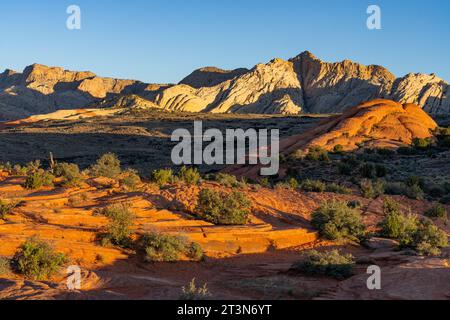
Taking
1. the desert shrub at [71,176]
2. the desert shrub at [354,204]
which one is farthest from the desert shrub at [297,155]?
the desert shrub at [71,176]

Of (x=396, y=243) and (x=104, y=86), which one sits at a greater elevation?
(x=104, y=86)

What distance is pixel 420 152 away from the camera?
30.9 m

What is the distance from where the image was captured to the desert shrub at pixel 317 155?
95.0 feet

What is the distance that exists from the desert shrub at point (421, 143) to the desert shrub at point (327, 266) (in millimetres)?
24191

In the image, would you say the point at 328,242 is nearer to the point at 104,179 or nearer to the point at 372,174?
the point at 104,179

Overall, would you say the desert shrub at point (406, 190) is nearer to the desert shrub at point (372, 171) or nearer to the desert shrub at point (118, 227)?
the desert shrub at point (372, 171)

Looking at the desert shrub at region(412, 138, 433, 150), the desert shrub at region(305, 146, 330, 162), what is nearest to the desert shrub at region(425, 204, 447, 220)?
the desert shrub at region(305, 146, 330, 162)

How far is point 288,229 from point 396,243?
2756mm

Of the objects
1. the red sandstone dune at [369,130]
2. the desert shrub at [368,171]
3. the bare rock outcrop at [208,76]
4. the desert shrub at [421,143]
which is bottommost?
the desert shrub at [368,171]

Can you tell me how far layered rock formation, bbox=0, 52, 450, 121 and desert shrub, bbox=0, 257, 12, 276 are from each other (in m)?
87.1

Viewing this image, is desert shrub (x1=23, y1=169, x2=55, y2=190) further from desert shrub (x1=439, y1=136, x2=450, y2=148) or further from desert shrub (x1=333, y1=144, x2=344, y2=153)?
desert shrub (x1=439, y1=136, x2=450, y2=148)

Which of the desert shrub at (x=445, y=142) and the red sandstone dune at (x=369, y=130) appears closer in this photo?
the red sandstone dune at (x=369, y=130)
